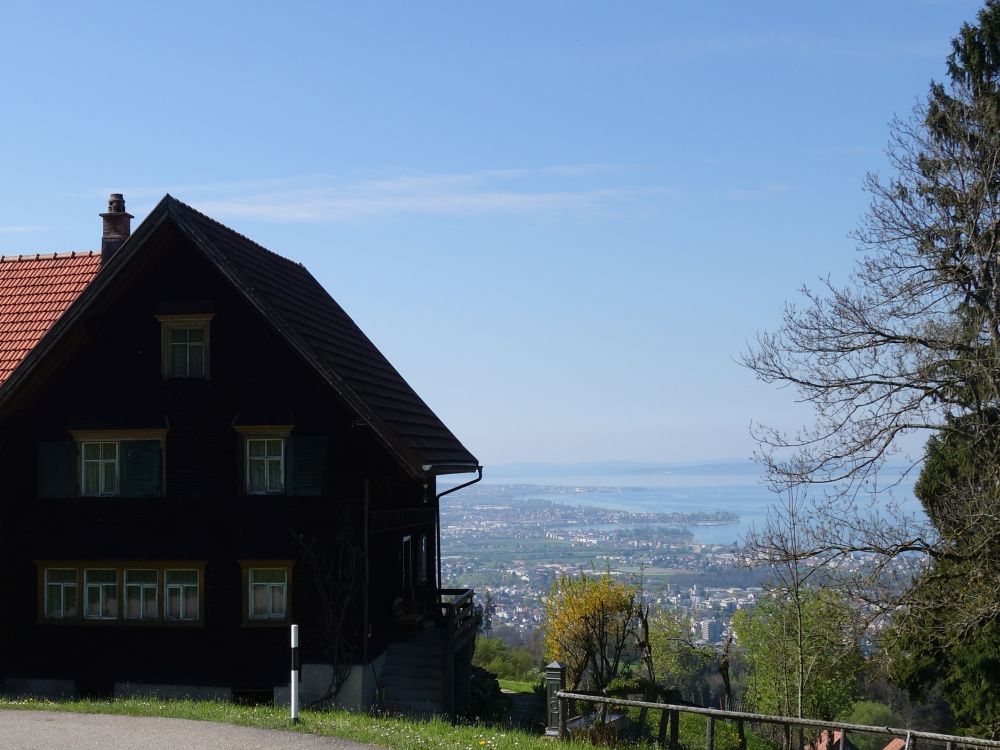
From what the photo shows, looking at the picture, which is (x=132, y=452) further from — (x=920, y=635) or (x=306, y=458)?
(x=920, y=635)

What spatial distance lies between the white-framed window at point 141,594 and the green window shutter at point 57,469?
2.11 m

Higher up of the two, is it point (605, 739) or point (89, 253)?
point (89, 253)

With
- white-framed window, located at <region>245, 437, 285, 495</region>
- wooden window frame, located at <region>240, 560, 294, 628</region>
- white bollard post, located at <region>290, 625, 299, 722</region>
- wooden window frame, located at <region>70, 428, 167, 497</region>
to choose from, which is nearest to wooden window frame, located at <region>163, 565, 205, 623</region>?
wooden window frame, located at <region>240, 560, 294, 628</region>

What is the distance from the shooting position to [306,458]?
2184 cm

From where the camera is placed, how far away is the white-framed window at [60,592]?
22469 millimetres

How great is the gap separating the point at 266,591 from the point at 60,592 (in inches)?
169

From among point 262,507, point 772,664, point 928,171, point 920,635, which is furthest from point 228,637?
point 772,664

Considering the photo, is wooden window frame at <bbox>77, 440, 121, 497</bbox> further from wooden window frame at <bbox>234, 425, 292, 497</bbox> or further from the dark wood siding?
wooden window frame at <bbox>234, 425, 292, 497</bbox>

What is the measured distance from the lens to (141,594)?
72.8ft

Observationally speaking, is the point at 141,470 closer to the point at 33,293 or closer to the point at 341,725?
the point at 33,293

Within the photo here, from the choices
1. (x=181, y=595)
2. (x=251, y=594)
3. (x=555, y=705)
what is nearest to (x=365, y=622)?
(x=251, y=594)

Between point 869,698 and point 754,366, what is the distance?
56.4 meters

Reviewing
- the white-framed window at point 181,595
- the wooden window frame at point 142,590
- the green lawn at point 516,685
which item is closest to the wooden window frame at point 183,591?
the white-framed window at point 181,595

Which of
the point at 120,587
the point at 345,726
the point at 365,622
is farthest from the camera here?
the point at 120,587
